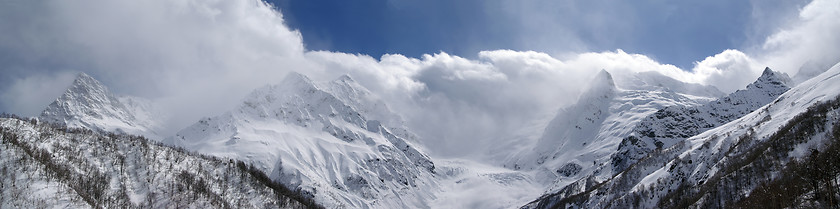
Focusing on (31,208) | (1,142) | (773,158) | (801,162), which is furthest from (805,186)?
(1,142)

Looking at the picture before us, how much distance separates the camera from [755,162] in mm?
195750

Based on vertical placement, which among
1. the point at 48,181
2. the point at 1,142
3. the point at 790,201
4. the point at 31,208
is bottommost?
the point at 790,201

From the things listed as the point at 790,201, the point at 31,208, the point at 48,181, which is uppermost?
the point at 48,181

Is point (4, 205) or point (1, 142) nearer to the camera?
point (4, 205)

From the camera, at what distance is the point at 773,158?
190375 mm

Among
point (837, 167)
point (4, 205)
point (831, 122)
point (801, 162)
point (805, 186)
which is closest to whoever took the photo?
point (837, 167)

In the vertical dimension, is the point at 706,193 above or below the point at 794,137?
below

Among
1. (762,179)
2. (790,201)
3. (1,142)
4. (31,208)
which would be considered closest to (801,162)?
(762,179)

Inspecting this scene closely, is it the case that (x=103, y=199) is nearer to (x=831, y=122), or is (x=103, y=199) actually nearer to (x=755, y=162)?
(x=755, y=162)

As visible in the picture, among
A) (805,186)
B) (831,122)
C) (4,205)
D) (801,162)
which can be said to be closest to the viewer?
(805,186)

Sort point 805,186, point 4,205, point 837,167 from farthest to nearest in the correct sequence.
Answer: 1. point 4,205
2. point 805,186
3. point 837,167

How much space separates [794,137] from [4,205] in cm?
23281

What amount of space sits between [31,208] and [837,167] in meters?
197

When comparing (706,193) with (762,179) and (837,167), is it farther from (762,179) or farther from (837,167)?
(837,167)
